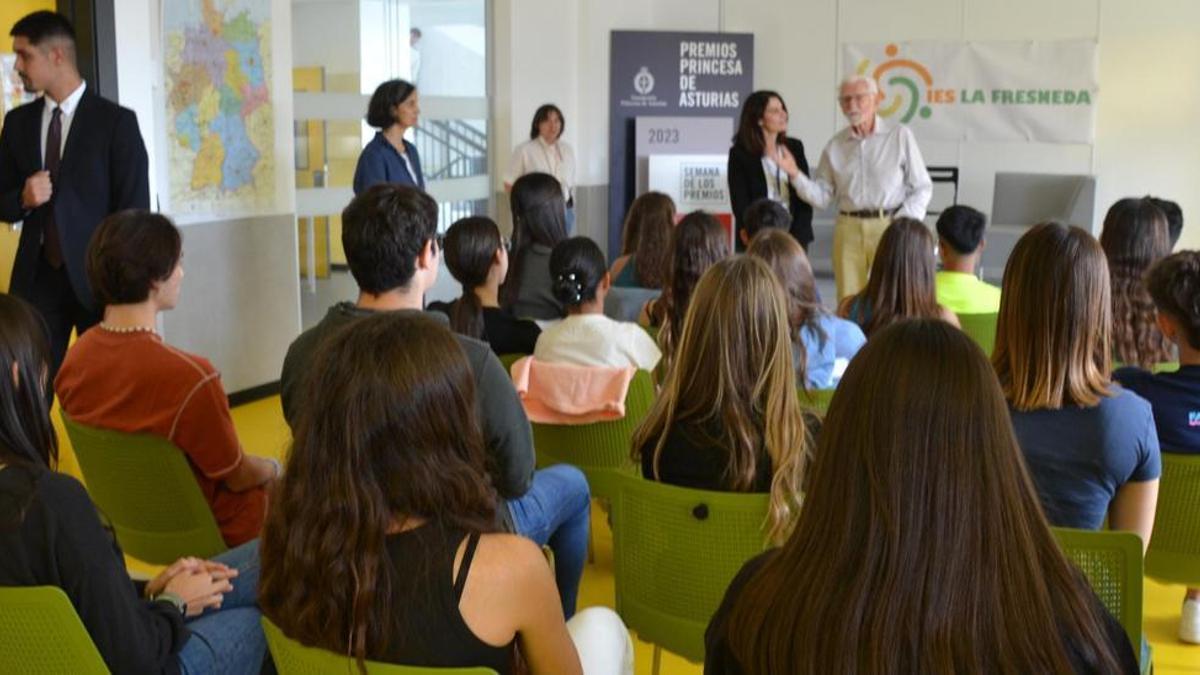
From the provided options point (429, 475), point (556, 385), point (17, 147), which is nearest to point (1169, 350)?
point (556, 385)

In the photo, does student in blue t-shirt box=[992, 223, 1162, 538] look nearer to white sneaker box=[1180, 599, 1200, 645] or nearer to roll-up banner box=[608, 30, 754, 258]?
white sneaker box=[1180, 599, 1200, 645]

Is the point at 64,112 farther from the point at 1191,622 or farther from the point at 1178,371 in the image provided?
the point at 1191,622

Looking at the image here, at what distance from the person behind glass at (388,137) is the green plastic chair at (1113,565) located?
15.2ft

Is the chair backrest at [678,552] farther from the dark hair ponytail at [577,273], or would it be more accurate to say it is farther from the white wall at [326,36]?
the white wall at [326,36]

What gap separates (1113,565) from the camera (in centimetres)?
204

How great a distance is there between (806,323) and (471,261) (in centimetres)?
112

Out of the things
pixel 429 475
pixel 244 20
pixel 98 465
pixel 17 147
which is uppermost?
pixel 244 20

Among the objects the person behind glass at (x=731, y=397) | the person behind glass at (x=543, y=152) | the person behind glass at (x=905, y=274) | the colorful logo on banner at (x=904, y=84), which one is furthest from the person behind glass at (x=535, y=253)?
the colorful logo on banner at (x=904, y=84)

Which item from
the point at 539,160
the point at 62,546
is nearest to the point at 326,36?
the point at 539,160

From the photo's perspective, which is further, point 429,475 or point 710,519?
point 710,519

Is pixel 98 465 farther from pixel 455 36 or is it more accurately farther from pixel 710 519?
pixel 455 36

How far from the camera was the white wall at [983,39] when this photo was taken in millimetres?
10352

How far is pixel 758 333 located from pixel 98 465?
1.59 meters

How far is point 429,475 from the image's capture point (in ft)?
5.47
